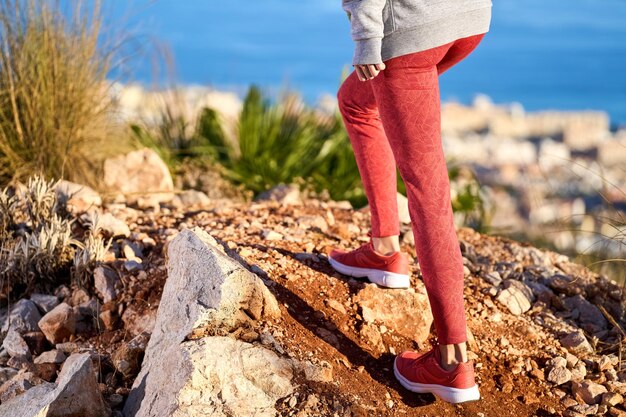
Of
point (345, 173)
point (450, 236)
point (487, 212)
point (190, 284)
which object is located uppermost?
point (450, 236)

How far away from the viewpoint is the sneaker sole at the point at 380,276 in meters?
3.14

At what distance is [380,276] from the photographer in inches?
124

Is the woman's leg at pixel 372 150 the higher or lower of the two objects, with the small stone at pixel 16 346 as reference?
higher

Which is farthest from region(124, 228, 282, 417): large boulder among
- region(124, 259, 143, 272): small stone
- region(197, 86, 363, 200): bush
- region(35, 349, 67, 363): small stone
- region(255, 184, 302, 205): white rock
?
region(197, 86, 363, 200): bush

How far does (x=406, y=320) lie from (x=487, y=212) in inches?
138

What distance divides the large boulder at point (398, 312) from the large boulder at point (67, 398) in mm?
994

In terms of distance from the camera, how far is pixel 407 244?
3924 mm

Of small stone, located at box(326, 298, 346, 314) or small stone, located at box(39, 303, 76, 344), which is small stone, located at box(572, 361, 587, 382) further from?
small stone, located at box(39, 303, 76, 344)

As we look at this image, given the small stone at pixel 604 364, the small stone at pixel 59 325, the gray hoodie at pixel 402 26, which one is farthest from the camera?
the small stone at pixel 59 325

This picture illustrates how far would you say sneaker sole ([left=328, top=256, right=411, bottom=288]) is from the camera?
3137 millimetres

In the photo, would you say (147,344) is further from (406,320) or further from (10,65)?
(10,65)

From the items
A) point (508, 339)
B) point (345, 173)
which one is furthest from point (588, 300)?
point (345, 173)

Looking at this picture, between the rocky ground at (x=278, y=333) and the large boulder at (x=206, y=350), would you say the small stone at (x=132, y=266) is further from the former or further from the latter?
the large boulder at (x=206, y=350)

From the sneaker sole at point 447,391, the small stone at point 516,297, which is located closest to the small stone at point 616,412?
the sneaker sole at point 447,391
